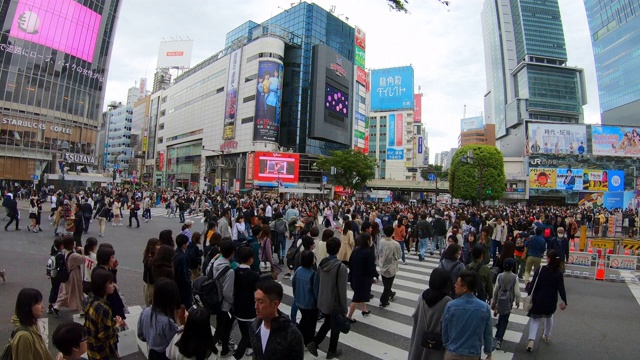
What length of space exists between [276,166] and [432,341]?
54.0m

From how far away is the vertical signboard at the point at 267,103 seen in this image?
2254 inches

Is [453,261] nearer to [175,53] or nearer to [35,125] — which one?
[35,125]

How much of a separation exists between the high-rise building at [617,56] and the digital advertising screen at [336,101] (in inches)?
2702

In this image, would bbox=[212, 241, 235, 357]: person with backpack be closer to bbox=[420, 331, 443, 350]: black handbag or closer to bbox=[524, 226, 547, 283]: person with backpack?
bbox=[420, 331, 443, 350]: black handbag

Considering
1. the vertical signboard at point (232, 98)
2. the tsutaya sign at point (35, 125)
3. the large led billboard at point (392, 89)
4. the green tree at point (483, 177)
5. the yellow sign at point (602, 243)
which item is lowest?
the yellow sign at point (602, 243)

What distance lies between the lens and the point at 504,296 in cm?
550

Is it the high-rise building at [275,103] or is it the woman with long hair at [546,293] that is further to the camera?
the high-rise building at [275,103]

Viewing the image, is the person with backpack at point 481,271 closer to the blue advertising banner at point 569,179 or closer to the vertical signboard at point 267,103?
the vertical signboard at point 267,103

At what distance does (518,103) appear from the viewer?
107m

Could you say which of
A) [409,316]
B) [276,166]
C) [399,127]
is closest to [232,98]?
[276,166]

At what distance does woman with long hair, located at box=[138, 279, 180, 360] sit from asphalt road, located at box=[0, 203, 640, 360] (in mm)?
2014

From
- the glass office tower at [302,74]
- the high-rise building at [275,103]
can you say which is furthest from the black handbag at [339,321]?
A: the glass office tower at [302,74]

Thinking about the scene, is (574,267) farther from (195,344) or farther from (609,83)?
(609,83)

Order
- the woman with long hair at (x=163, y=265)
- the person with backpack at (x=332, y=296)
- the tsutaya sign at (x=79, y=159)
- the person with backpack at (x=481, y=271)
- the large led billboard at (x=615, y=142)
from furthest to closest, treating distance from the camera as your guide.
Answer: the large led billboard at (x=615, y=142) → the tsutaya sign at (x=79, y=159) → the person with backpack at (x=481, y=271) → the person with backpack at (x=332, y=296) → the woman with long hair at (x=163, y=265)
